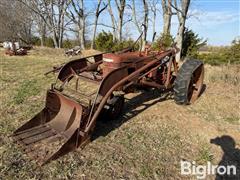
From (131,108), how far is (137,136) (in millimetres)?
1243

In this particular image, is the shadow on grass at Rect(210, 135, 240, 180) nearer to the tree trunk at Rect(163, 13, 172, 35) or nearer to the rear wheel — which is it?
the rear wheel

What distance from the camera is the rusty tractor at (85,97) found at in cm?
363

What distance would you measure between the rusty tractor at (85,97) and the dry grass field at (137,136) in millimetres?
185

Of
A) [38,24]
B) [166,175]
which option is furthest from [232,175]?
[38,24]

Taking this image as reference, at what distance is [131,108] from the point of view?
18.0ft

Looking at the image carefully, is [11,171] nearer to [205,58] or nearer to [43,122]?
[43,122]

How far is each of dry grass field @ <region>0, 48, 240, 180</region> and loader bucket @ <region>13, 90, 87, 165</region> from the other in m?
0.12

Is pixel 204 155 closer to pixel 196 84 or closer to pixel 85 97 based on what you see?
pixel 85 97

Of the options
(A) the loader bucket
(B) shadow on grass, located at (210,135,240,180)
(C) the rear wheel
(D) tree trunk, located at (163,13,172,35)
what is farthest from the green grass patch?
(D) tree trunk, located at (163,13,172,35)

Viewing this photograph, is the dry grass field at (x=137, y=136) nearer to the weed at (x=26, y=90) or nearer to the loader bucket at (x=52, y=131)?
the weed at (x=26, y=90)

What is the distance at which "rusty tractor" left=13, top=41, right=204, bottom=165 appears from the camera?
11.9ft

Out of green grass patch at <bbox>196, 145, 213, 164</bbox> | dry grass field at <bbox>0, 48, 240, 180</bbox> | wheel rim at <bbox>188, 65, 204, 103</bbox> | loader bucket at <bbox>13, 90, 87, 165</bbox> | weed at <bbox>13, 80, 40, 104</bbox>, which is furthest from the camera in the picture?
wheel rim at <bbox>188, 65, 204, 103</bbox>

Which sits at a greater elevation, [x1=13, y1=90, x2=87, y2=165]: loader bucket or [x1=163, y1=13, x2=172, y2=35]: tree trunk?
[x1=163, y1=13, x2=172, y2=35]: tree trunk

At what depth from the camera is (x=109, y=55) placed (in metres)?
4.55
